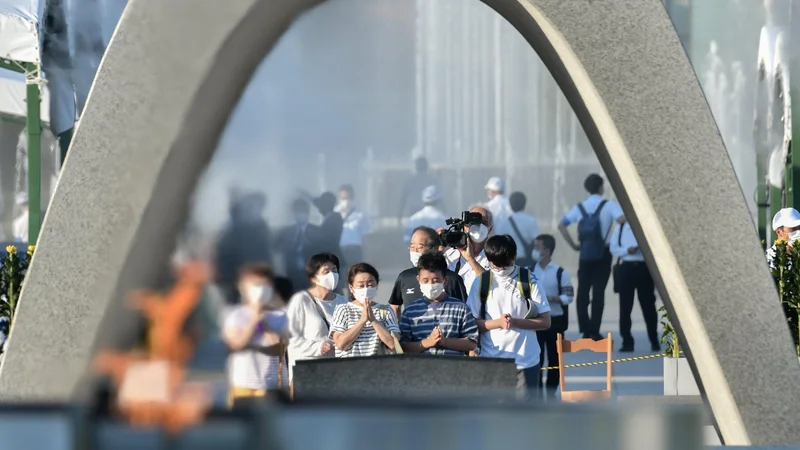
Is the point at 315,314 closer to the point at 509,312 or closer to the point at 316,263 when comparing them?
the point at 316,263

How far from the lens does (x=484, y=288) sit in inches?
305

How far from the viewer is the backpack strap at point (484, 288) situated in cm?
771

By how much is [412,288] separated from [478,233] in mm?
1446

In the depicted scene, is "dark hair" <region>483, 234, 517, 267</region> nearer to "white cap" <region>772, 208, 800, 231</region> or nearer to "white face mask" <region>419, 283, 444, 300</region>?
"white face mask" <region>419, 283, 444, 300</region>

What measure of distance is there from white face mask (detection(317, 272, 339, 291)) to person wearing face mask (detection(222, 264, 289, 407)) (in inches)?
42.5

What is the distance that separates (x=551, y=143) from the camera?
94.3ft

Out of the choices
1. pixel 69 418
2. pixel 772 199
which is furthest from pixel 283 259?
pixel 69 418

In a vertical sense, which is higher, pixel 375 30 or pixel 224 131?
pixel 375 30

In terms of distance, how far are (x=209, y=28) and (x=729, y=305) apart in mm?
2823

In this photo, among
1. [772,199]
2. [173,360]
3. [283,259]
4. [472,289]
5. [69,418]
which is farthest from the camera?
[283,259]

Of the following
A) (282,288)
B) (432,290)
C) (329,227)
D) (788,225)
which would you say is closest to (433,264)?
(432,290)

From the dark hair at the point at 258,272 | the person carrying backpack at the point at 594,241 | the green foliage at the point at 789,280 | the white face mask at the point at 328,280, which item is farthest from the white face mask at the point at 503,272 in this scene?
the person carrying backpack at the point at 594,241

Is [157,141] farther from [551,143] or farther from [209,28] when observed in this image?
[551,143]

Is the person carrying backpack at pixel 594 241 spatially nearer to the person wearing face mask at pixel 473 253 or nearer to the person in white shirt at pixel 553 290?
the person in white shirt at pixel 553 290
